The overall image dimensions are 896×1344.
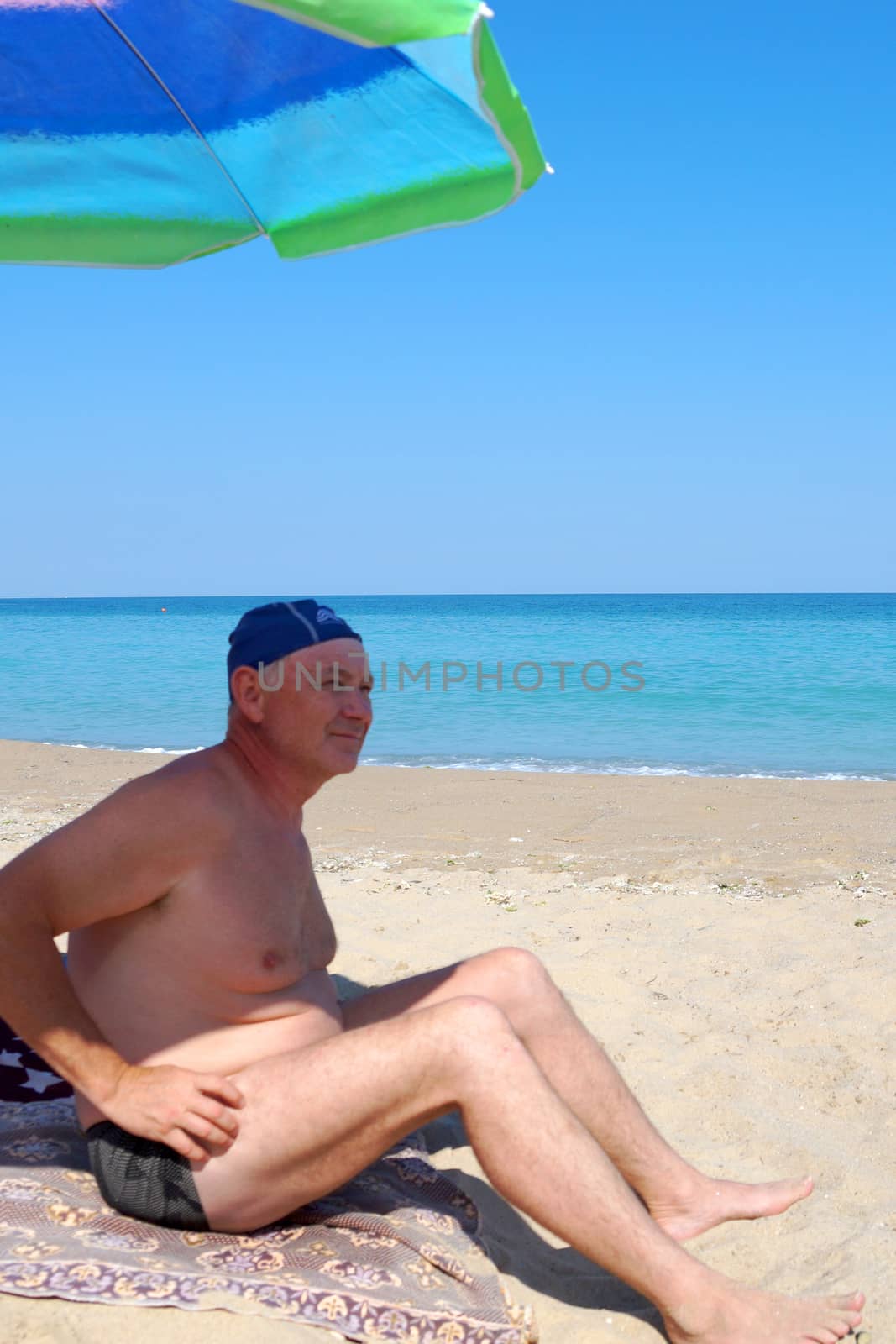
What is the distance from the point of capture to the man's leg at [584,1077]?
259 centimetres

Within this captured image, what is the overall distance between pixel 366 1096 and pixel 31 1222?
761 mm

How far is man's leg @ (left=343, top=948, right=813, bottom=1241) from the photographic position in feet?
8.50

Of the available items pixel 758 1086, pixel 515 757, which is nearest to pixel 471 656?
pixel 515 757

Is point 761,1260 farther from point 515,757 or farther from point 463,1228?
point 515,757

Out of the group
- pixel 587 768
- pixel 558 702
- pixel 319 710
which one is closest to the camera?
pixel 319 710

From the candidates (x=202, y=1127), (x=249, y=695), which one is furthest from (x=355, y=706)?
(x=202, y=1127)

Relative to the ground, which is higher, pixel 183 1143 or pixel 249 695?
pixel 249 695

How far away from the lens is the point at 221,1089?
2230 mm

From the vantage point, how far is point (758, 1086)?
3514mm

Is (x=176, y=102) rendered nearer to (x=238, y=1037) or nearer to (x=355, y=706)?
(x=355, y=706)

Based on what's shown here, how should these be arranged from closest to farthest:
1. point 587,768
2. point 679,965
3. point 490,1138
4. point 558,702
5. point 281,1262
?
point 490,1138, point 281,1262, point 679,965, point 587,768, point 558,702

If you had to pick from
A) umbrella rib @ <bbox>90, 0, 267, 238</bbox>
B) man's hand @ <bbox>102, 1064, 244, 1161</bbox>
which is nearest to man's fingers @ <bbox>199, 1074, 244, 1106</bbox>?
man's hand @ <bbox>102, 1064, 244, 1161</bbox>

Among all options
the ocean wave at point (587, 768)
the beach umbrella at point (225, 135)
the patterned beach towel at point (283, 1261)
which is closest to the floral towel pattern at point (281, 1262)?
the patterned beach towel at point (283, 1261)

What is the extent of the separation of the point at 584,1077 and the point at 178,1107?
0.92 m
